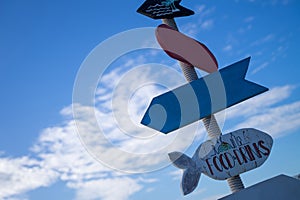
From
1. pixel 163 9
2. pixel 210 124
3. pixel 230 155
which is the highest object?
pixel 163 9

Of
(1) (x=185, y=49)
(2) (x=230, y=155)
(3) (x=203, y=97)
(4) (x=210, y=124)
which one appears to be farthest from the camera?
(1) (x=185, y=49)

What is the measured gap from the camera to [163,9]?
41.8ft

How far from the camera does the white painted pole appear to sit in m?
10.3

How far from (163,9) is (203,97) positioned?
3898 mm

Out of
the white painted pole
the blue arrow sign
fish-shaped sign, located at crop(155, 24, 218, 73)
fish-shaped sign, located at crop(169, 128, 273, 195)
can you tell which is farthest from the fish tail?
fish-shaped sign, located at crop(155, 24, 218, 73)

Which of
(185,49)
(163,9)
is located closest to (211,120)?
(185,49)

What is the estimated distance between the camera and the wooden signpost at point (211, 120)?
32.8 feet

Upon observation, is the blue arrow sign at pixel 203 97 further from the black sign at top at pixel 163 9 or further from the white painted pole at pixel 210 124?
the black sign at top at pixel 163 9

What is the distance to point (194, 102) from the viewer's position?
10.7m

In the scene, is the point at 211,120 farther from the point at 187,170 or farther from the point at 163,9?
the point at 163,9

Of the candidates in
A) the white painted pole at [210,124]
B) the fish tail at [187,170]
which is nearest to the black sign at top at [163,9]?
the white painted pole at [210,124]

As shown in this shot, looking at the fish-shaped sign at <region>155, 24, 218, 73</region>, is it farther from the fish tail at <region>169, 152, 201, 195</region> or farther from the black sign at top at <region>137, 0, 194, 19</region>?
the fish tail at <region>169, 152, 201, 195</region>

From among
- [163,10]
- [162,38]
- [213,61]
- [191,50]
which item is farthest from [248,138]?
[163,10]

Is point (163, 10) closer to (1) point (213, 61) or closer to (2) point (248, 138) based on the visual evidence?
(1) point (213, 61)
